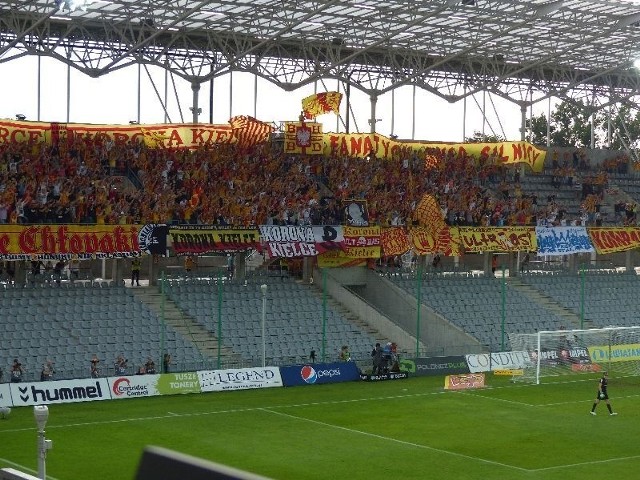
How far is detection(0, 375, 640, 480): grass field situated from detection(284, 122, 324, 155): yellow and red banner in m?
16.3

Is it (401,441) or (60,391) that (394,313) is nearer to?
(60,391)

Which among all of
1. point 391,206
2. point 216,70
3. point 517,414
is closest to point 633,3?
point 391,206

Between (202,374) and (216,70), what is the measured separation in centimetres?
1889

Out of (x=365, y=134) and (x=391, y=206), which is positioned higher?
(x=365, y=134)

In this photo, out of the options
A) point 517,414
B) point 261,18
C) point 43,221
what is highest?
point 261,18

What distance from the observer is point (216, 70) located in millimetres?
50938

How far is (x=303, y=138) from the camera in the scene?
172ft

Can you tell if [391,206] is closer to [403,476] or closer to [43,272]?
[43,272]

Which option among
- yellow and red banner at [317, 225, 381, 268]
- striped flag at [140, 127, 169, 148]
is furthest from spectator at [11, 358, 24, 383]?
yellow and red banner at [317, 225, 381, 268]

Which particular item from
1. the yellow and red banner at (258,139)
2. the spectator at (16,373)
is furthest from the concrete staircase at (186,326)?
the yellow and red banner at (258,139)

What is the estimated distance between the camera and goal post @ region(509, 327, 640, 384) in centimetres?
4300

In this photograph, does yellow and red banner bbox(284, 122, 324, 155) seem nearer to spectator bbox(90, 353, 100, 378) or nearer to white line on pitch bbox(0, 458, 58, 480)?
spectator bbox(90, 353, 100, 378)

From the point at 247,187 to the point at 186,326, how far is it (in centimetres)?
803

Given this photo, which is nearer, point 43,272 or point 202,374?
point 202,374
